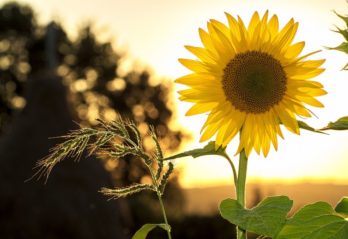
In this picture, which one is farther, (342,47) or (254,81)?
(254,81)

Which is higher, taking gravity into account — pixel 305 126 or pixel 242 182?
pixel 305 126

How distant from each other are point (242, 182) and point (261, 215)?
14 centimetres

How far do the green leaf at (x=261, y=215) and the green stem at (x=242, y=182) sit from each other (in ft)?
0.16

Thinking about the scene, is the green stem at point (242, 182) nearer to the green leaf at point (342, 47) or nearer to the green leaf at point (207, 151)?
the green leaf at point (207, 151)

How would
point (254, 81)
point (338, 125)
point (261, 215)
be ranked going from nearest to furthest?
point (261, 215) < point (338, 125) < point (254, 81)

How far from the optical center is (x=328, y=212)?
1729mm

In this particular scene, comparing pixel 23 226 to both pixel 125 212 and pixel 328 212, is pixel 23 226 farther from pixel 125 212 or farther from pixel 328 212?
pixel 328 212

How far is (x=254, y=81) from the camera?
1978 millimetres

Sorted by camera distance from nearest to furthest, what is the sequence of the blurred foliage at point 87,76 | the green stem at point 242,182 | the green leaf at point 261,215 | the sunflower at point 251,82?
the green leaf at point 261,215, the green stem at point 242,182, the sunflower at point 251,82, the blurred foliage at point 87,76

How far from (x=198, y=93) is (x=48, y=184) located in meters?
10.1

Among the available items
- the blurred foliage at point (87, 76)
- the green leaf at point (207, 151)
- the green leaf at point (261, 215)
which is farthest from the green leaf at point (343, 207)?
the blurred foliage at point (87, 76)

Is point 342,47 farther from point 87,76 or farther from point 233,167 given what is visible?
point 87,76

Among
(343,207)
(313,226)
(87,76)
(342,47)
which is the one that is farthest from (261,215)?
(87,76)

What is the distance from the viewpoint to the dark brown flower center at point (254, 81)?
6.43 ft
